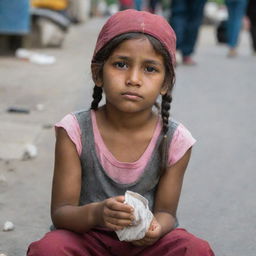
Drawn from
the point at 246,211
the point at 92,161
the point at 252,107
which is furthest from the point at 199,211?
the point at 252,107

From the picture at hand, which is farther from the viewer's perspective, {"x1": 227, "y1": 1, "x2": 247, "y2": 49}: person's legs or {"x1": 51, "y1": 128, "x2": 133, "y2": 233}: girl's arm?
{"x1": 227, "y1": 1, "x2": 247, "y2": 49}: person's legs

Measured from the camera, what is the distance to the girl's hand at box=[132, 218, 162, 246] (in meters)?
2.55

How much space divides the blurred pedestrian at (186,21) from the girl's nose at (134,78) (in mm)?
6078

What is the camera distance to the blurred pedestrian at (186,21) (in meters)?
8.64

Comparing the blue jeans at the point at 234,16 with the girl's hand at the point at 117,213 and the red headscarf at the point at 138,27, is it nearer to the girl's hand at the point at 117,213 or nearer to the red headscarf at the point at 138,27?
the red headscarf at the point at 138,27

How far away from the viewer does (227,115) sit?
20.7ft

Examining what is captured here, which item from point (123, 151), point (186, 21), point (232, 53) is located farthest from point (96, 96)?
point (232, 53)

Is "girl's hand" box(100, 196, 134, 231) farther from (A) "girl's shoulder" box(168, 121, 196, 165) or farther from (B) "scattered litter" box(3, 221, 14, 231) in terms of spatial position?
(B) "scattered litter" box(3, 221, 14, 231)

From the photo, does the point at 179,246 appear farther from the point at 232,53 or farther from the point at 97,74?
the point at 232,53

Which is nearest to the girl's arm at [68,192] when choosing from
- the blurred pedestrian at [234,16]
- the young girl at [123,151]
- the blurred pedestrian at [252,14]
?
the young girl at [123,151]

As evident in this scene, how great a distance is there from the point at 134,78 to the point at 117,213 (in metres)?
0.49

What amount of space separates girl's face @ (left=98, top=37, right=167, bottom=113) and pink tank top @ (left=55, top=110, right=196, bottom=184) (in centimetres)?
18

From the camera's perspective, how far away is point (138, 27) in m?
2.65

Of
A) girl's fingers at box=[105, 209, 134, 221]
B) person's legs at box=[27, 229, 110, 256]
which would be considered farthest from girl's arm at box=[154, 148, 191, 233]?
girl's fingers at box=[105, 209, 134, 221]
